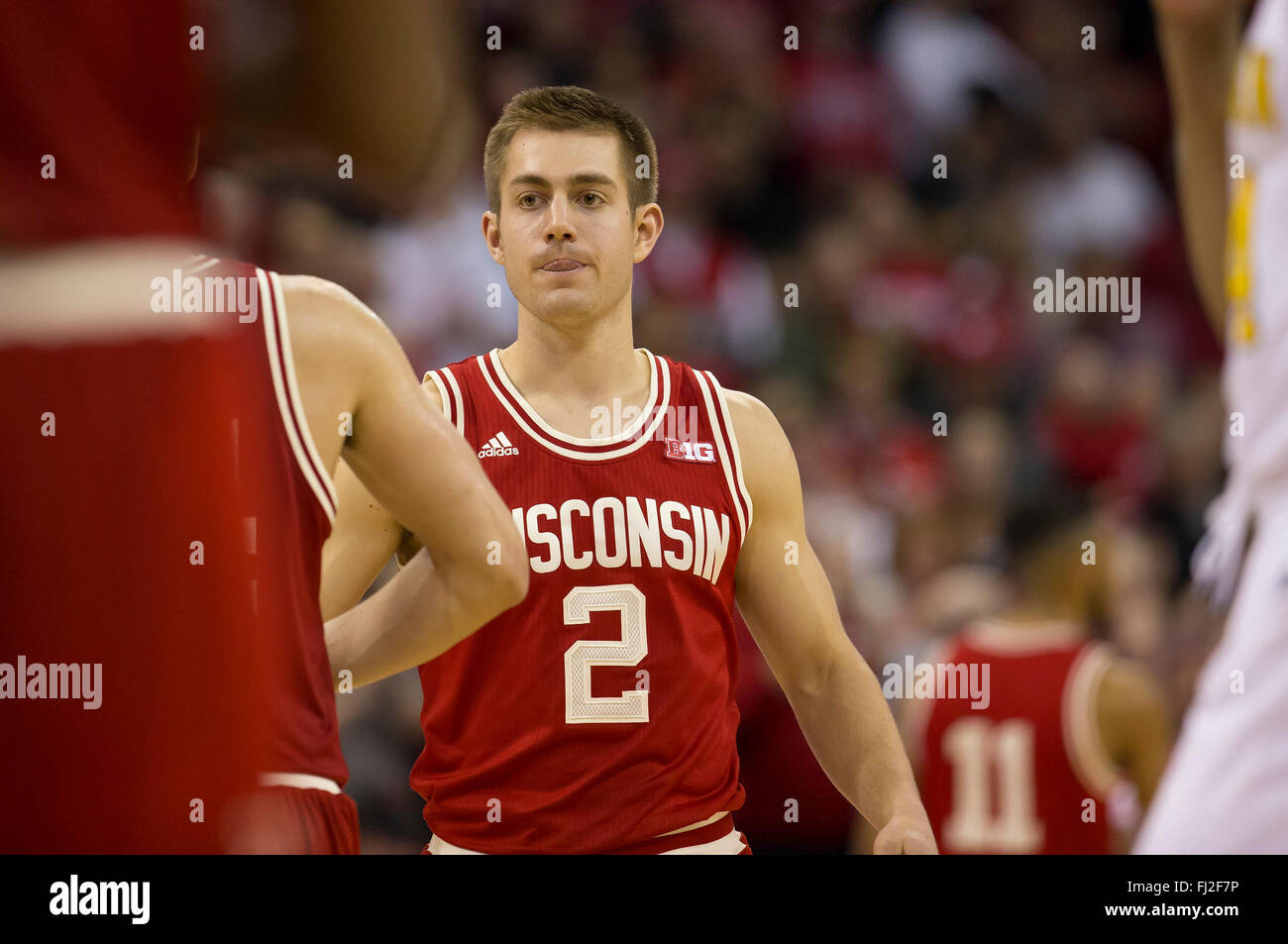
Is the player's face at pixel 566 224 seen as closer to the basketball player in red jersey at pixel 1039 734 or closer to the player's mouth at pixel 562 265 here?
the player's mouth at pixel 562 265

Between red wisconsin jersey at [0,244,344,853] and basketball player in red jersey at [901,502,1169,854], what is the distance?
290cm

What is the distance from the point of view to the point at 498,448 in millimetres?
2635

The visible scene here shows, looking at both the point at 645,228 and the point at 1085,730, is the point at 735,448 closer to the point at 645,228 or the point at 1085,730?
the point at 645,228

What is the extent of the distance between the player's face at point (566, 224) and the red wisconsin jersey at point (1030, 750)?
4.61ft

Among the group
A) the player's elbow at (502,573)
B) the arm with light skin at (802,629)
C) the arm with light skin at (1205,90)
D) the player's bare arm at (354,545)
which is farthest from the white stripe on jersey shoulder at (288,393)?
the arm with light skin at (1205,90)

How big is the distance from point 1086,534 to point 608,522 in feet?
6.75

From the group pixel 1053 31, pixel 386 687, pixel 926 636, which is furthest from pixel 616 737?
pixel 1053 31

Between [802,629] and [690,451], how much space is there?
1.22 feet

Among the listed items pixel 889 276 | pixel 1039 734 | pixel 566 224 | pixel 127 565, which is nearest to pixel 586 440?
pixel 566 224

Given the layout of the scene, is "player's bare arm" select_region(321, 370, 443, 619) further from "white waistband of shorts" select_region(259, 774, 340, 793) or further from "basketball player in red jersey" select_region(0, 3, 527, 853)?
"basketball player in red jersey" select_region(0, 3, 527, 853)

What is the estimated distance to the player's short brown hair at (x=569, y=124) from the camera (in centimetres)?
273

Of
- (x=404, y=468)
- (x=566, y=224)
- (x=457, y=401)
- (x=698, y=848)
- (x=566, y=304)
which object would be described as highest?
(x=566, y=224)

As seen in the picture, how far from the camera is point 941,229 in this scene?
546cm
